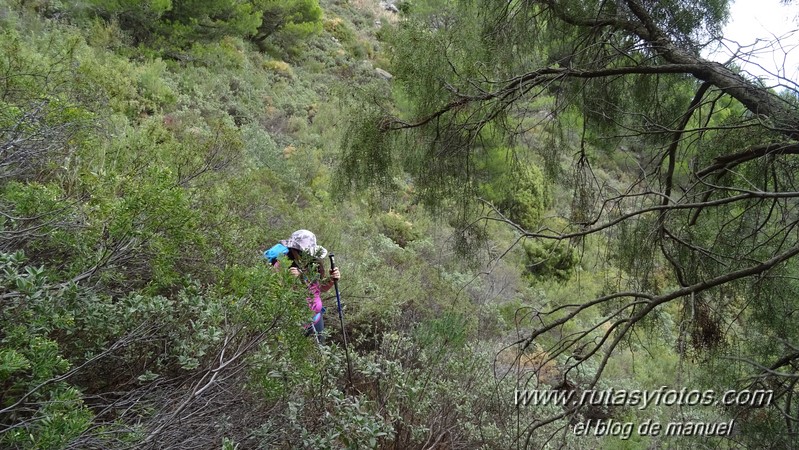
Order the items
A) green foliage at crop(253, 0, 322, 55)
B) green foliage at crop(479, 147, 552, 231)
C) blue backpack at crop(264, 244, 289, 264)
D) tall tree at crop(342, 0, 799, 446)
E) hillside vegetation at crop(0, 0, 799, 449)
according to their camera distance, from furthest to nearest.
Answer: green foliage at crop(253, 0, 322, 55) < green foliage at crop(479, 147, 552, 231) < blue backpack at crop(264, 244, 289, 264) < tall tree at crop(342, 0, 799, 446) < hillside vegetation at crop(0, 0, 799, 449)

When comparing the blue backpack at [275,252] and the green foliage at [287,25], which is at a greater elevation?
the green foliage at [287,25]

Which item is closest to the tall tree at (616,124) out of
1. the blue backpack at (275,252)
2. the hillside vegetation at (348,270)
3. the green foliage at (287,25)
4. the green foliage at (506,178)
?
the hillside vegetation at (348,270)

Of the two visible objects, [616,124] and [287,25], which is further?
[287,25]

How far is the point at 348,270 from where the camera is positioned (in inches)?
214

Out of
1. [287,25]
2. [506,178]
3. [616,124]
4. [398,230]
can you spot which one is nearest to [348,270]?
[506,178]

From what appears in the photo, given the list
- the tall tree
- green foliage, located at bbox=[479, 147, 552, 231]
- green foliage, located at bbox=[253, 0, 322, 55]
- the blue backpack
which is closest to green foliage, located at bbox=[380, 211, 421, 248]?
green foliage, located at bbox=[479, 147, 552, 231]

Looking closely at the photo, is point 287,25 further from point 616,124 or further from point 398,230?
point 616,124

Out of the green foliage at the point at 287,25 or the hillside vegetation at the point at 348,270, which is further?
the green foliage at the point at 287,25

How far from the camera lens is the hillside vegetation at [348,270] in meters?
2.01

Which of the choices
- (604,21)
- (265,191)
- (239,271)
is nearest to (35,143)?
(239,271)

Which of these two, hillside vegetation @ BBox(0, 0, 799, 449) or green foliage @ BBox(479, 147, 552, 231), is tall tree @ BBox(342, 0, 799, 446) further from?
green foliage @ BBox(479, 147, 552, 231)

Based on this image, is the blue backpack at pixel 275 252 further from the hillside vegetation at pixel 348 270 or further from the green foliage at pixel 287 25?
the green foliage at pixel 287 25

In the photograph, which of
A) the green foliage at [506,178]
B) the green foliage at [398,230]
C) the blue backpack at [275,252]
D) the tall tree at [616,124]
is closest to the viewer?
the tall tree at [616,124]

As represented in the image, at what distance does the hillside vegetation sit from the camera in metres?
2.01
